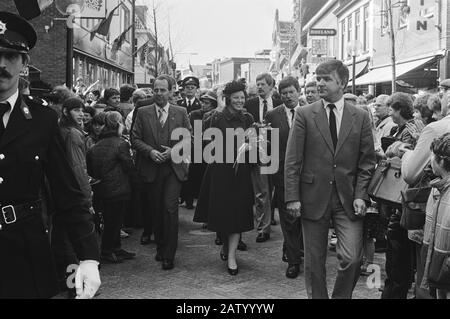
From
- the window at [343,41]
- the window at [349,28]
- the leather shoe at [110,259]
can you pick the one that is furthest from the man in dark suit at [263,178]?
the window at [343,41]

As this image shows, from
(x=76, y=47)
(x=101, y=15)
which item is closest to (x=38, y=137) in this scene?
(x=101, y=15)

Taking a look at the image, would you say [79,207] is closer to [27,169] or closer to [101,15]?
[27,169]

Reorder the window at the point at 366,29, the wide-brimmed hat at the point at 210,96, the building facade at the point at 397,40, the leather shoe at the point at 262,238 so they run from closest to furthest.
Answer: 1. the leather shoe at the point at 262,238
2. the wide-brimmed hat at the point at 210,96
3. the building facade at the point at 397,40
4. the window at the point at 366,29

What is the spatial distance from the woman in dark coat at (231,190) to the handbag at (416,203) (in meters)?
2.28

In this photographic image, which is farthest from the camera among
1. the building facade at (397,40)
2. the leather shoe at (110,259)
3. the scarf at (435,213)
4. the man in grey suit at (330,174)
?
the building facade at (397,40)

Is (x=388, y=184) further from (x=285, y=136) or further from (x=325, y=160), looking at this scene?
(x=285, y=136)

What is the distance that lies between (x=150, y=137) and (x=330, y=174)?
2.63 metres

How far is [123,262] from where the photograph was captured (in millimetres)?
6488

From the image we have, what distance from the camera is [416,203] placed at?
416 cm

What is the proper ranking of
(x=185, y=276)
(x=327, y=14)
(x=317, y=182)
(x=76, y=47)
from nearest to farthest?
(x=317, y=182) < (x=185, y=276) < (x=76, y=47) < (x=327, y=14)

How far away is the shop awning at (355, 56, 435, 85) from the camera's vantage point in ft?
63.9

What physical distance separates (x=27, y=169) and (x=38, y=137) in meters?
0.15

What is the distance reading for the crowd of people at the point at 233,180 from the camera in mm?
2441

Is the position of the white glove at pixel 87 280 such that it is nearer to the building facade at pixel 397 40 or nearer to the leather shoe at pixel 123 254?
the leather shoe at pixel 123 254
